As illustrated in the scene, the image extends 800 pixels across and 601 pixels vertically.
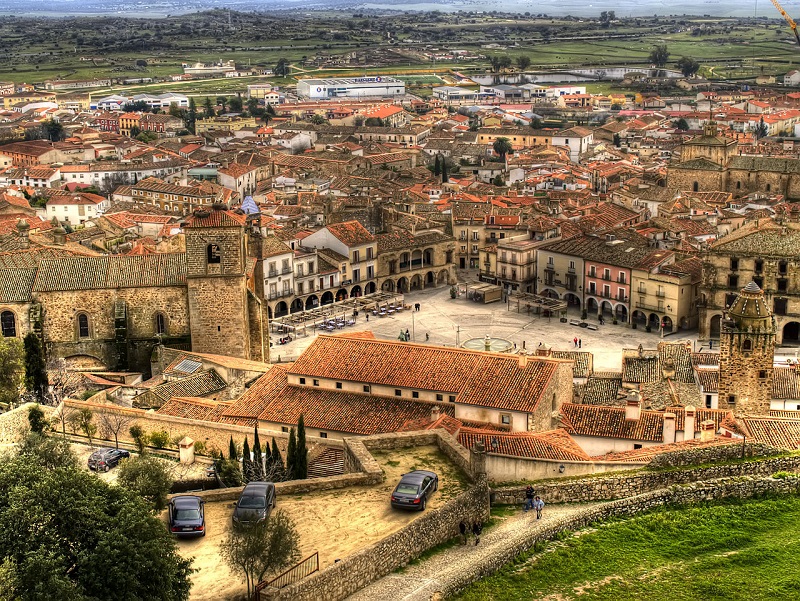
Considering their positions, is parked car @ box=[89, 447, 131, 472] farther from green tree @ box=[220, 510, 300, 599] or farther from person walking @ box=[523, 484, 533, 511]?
person walking @ box=[523, 484, 533, 511]

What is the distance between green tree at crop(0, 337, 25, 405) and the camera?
33.5m

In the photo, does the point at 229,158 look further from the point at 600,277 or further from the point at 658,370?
the point at 658,370

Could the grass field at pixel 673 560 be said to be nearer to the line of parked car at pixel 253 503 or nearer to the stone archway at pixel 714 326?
the line of parked car at pixel 253 503

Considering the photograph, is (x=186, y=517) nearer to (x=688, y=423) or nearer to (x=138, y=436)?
(x=138, y=436)

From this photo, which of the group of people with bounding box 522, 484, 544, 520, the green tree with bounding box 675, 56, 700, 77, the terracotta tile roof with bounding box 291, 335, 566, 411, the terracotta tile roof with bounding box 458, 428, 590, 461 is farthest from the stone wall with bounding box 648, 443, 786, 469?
the green tree with bounding box 675, 56, 700, 77

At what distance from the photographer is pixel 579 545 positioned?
20422 millimetres

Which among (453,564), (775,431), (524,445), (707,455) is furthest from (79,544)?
(775,431)

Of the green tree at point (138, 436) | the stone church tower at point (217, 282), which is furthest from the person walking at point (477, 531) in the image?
the stone church tower at point (217, 282)

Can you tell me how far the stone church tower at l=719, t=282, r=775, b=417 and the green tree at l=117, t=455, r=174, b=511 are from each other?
17.8m

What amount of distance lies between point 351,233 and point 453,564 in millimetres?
49604

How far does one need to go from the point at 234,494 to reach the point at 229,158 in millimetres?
90804

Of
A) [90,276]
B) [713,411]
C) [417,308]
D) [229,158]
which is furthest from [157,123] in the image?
[713,411]

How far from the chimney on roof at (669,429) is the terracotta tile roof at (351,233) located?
131 feet

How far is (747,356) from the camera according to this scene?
3247 cm
